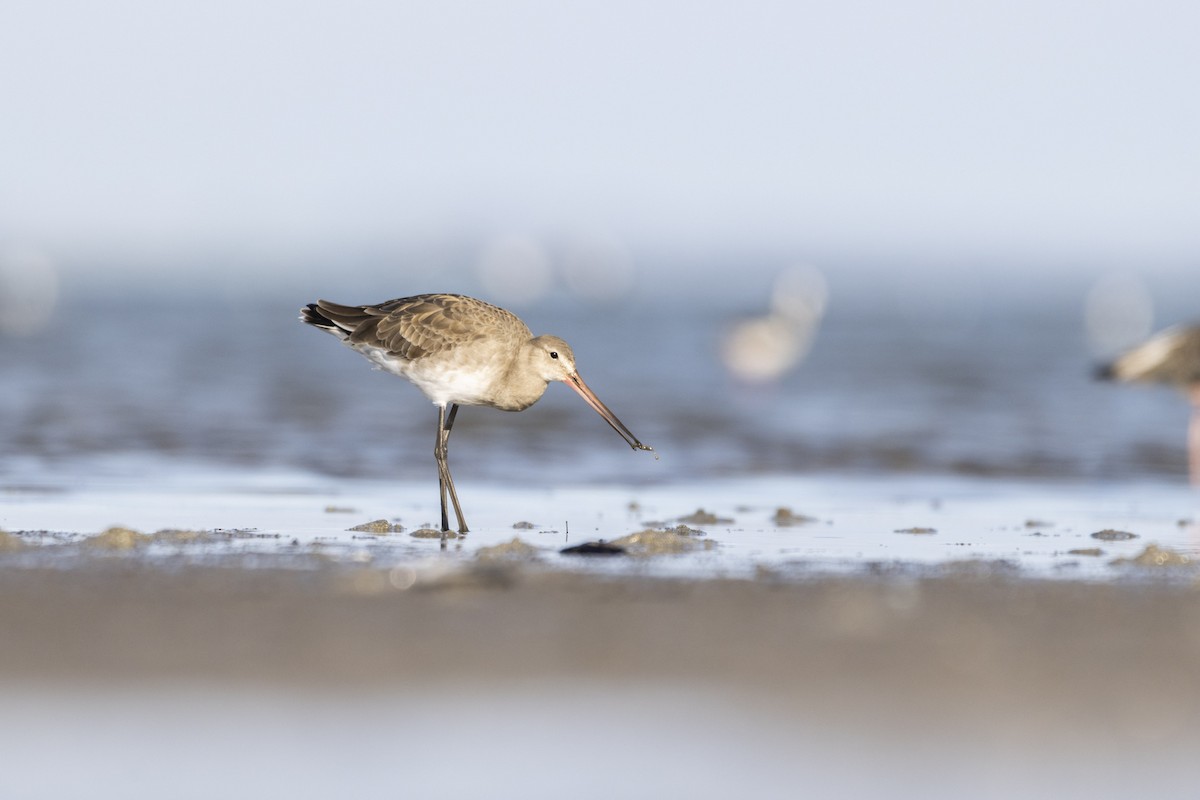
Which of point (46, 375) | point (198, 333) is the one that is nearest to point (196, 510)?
point (46, 375)

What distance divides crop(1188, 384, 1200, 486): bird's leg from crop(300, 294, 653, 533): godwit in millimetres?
5396

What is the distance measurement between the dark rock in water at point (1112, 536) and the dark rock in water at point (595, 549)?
2740 millimetres

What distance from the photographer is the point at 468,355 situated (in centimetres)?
953

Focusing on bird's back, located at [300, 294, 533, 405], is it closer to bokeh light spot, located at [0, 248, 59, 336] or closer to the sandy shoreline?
the sandy shoreline

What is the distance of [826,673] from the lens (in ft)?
17.3

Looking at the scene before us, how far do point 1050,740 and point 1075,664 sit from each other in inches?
32.2

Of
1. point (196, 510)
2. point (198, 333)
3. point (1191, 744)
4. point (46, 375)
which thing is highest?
point (198, 333)

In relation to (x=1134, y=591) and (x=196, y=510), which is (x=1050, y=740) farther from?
(x=196, y=510)

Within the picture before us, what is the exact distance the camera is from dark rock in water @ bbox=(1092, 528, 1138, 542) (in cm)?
878

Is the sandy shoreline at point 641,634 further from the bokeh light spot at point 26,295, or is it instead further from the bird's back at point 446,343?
the bokeh light spot at point 26,295

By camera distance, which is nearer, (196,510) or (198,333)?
(196,510)

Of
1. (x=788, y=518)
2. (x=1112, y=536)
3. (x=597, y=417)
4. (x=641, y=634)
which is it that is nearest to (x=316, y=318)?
(x=788, y=518)

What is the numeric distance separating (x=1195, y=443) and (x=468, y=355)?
7426mm

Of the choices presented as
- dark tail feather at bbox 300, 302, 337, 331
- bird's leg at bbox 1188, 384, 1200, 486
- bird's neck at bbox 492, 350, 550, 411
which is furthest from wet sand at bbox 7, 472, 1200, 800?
bird's leg at bbox 1188, 384, 1200, 486
